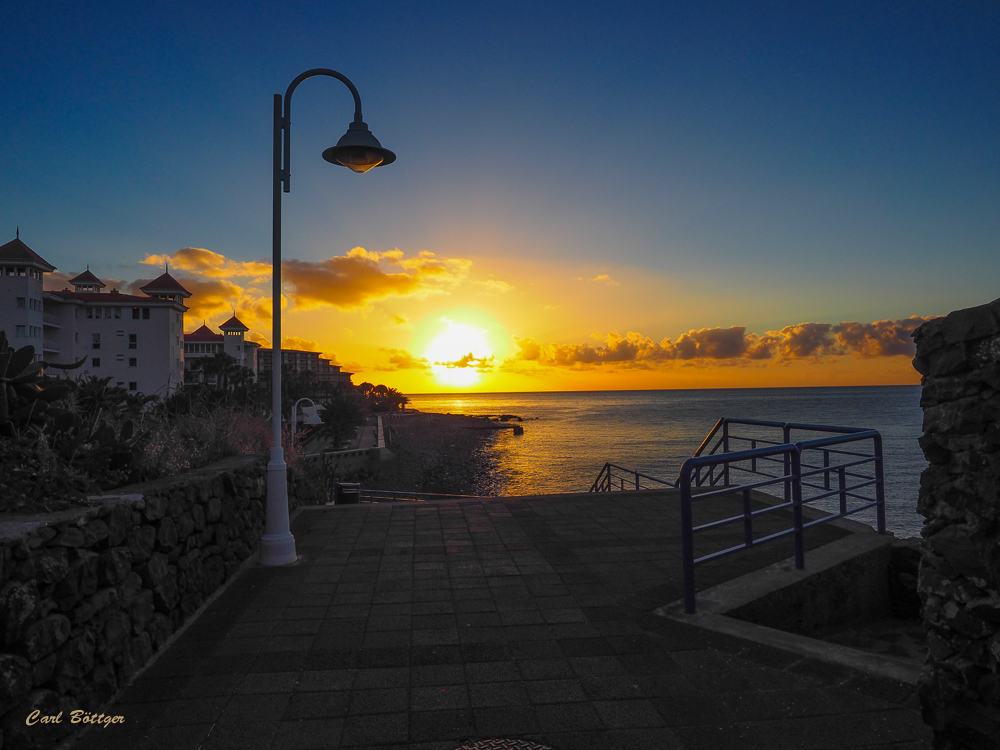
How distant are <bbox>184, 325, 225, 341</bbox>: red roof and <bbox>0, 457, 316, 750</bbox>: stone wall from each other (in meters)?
87.5

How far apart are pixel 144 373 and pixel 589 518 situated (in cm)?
6070

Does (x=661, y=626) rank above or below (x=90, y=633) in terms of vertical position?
below

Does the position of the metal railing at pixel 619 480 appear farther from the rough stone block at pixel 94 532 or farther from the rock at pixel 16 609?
the rock at pixel 16 609

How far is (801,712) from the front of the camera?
326cm

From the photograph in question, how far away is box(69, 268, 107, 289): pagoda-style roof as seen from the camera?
62.3 meters

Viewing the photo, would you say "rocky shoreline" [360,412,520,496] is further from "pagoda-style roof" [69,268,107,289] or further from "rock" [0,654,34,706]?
"pagoda-style roof" [69,268,107,289]

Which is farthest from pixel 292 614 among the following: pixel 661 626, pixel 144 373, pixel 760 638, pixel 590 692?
pixel 144 373

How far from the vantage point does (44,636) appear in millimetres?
2871

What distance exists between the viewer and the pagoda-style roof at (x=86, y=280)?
204 ft

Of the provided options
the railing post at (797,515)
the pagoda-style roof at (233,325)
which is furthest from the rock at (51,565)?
the pagoda-style roof at (233,325)

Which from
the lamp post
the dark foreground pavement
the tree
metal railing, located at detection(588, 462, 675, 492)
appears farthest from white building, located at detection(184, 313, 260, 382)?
the dark foreground pavement

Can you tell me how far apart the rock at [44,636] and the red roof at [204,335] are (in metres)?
88.9

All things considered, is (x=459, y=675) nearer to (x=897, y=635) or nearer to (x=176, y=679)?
(x=176, y=679)

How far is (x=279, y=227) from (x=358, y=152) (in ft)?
3.83
